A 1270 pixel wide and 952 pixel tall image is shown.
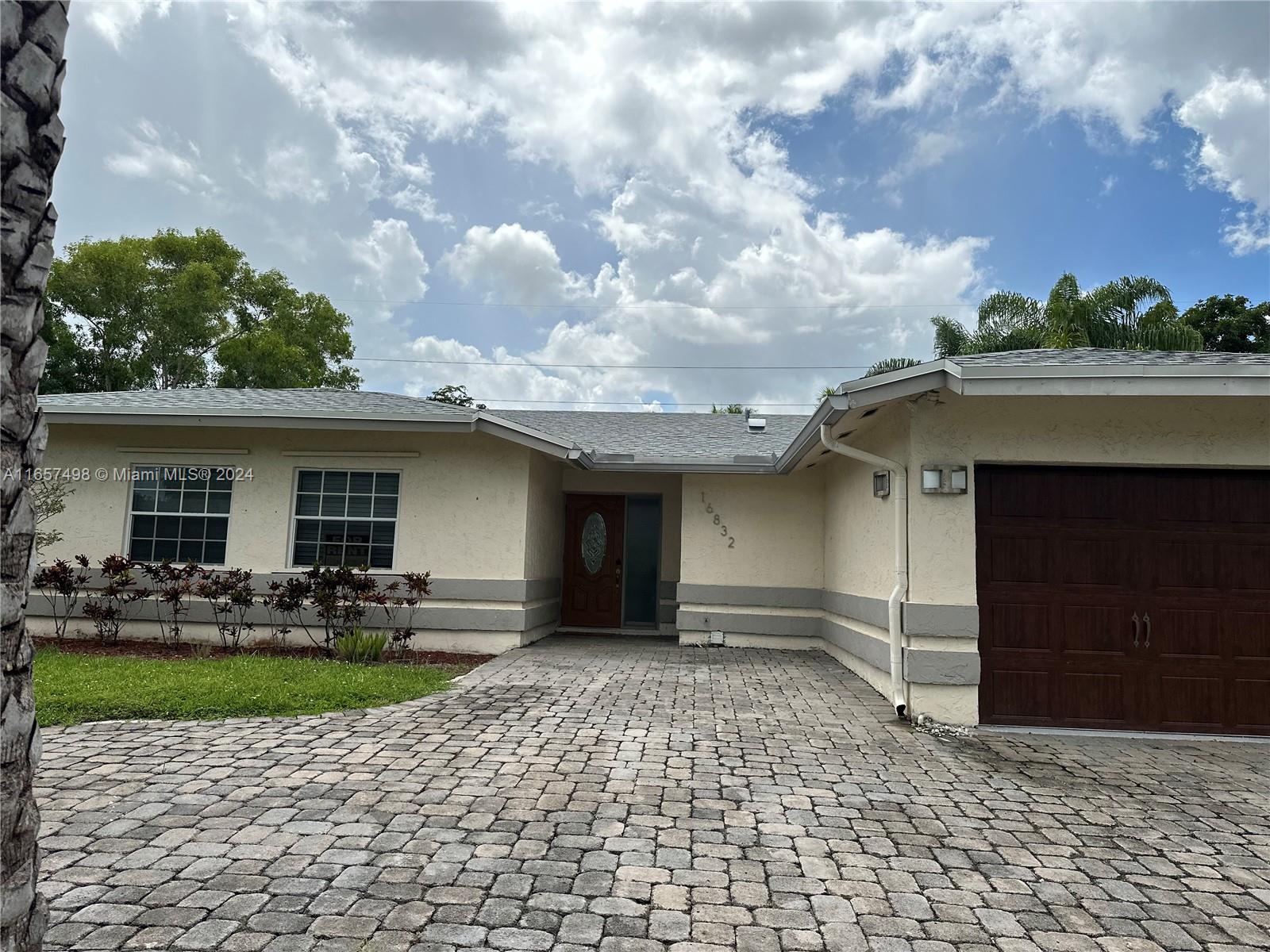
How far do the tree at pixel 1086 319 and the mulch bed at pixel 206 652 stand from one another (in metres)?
16.1

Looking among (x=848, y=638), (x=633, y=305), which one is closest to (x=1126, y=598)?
(x=848, y=638)

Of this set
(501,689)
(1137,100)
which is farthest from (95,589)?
(1137,100)

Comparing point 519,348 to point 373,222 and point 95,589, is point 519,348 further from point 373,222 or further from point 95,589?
point 95,589

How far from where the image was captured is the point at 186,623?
390 inches

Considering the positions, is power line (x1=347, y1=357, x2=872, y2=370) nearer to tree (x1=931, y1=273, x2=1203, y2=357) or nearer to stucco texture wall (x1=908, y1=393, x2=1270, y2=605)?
tree (x1=931, y1=273, x2=1203, y2=357)

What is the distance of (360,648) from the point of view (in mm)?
8703

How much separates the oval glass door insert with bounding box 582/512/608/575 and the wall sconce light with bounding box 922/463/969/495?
7.07 metres

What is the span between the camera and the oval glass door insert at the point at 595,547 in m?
12.6

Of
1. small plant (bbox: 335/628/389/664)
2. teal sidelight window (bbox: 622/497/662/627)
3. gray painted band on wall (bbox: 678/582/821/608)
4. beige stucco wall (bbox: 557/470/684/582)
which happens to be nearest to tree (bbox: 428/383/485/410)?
beige stucco wall (bbox: 557/470/684/582)

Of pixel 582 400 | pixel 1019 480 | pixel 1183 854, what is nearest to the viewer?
pixel 1183 854

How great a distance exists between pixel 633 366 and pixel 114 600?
23.1 m

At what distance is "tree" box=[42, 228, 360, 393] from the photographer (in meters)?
23.8

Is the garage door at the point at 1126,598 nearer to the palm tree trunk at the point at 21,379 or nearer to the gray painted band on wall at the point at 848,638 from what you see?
the gray painted band on wall at the point at 848,638

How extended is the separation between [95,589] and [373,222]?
10.3 meters
